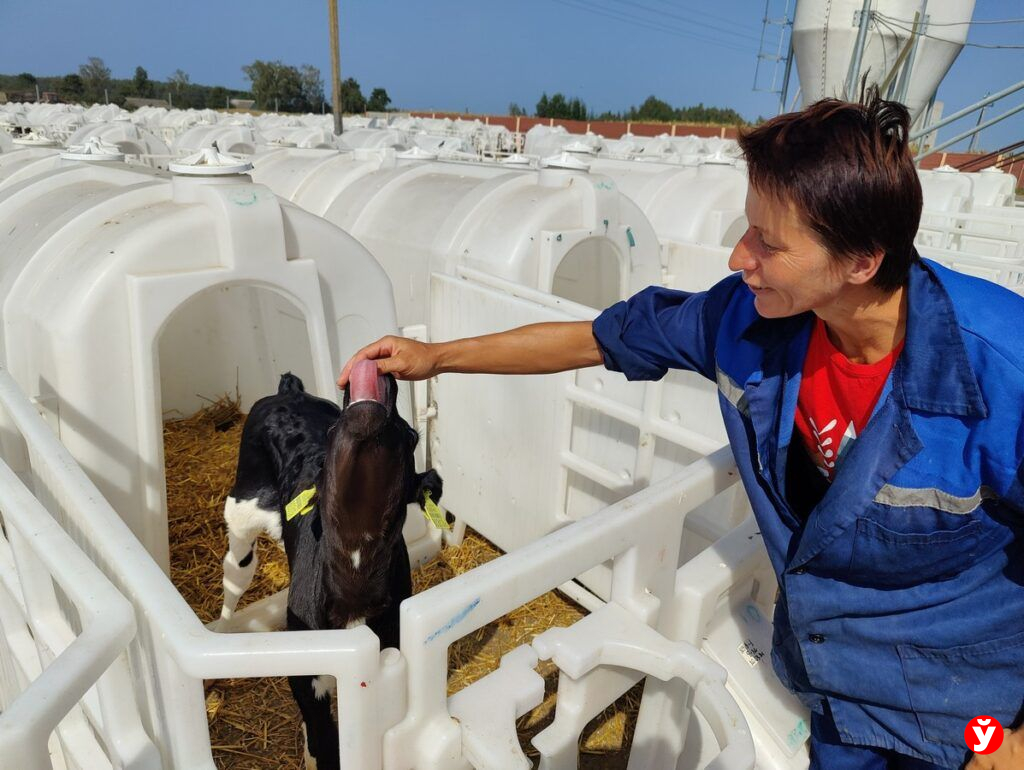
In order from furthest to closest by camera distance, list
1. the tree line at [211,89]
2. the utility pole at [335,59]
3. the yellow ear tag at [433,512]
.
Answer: the tree line at [211,89] < the utility pole at [335,59] < the yellow ear tag at [433,512]

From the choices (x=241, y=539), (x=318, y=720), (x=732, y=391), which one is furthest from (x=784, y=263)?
(x=241, y=539)

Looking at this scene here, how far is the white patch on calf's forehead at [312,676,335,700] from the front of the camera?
237 cm

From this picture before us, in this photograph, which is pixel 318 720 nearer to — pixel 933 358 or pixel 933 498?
pixel 933 498

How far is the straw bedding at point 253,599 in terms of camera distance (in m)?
3.00

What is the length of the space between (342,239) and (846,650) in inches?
117

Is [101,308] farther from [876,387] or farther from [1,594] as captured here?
[876,387]

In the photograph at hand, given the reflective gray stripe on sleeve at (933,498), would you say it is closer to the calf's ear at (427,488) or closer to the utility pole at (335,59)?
the calf's ear at (427,488)

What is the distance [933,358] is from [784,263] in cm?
33

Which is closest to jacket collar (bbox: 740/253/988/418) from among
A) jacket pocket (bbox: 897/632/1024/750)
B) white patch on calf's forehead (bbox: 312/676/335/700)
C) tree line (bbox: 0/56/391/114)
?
jacket pocket (bbox: 897/632/1024/750)

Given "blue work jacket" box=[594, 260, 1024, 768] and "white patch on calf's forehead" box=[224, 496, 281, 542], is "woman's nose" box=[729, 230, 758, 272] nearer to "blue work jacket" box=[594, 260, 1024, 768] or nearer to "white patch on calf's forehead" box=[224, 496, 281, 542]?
"blue work jacket" box=[594, 260, 1024, 768]

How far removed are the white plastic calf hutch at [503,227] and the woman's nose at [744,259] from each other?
282 centimetres

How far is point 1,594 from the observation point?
6.63ft

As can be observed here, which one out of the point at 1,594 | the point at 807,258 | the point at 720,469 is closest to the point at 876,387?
the point at 807,258

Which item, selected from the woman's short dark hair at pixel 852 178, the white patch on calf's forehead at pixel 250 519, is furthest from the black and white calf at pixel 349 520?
the woman's short dark hair at pixel 852 178
